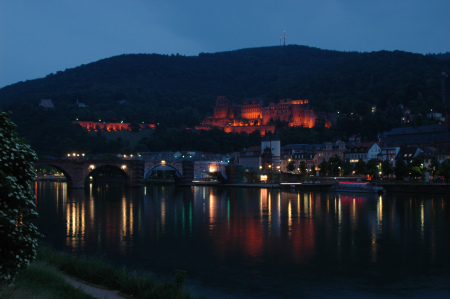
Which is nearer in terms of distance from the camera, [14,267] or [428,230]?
[14,267]

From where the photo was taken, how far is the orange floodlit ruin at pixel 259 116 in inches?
5310

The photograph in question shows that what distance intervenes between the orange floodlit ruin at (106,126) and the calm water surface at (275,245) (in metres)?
99.8

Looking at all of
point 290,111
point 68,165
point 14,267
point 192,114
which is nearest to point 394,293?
point 14,267

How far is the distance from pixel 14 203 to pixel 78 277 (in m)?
5.04

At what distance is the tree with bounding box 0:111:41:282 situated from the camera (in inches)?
368

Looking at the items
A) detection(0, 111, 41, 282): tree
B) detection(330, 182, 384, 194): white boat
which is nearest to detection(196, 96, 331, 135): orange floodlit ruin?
detection(330, 182, 384, 194): white boat

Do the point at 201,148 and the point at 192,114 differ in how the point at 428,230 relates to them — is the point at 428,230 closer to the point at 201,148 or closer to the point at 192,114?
the point at 201,148

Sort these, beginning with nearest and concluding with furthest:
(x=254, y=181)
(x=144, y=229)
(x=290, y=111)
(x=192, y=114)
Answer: (x=144, y=229)
(x=254, y=181)
(x=290, y=111)
(x=192, y=114)

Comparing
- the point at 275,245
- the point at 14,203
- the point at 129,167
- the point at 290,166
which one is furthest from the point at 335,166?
the point at 14,203

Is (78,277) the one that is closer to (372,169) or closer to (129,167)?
(129,167)

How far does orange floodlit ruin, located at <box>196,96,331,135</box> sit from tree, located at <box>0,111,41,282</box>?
399ft

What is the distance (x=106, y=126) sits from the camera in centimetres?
14025

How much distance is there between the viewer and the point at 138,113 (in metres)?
154

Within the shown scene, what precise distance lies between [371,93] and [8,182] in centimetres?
15162
